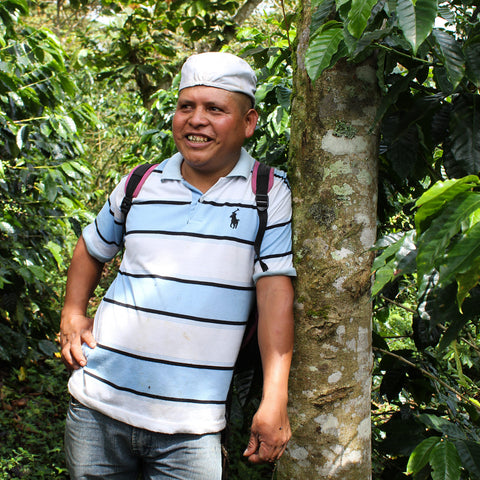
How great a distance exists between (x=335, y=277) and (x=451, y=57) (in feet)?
2.23

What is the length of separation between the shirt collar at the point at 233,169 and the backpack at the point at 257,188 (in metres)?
0.03

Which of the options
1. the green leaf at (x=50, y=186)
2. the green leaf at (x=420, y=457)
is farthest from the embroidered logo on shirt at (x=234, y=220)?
the green leaf at (x=50, y=186)

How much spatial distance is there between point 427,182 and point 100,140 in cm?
672

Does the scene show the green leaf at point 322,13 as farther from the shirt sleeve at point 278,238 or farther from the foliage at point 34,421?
the foliage at point 34,421

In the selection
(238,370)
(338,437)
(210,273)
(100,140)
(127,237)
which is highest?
(100,140)

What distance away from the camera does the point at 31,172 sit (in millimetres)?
3287

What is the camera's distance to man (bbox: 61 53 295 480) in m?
1.53

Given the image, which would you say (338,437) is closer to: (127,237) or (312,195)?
(312,195)

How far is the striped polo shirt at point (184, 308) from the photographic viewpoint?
1541mm

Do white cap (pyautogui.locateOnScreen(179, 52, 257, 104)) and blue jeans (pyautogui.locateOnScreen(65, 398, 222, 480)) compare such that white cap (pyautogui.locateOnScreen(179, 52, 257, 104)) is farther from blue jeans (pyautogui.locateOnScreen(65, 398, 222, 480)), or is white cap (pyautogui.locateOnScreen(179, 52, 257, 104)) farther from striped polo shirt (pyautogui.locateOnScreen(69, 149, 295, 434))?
blue jeans (pyautogui.locateOnScreen(65, 398, 222, 480))

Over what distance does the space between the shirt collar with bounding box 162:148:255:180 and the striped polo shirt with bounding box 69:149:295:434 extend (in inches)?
0.6

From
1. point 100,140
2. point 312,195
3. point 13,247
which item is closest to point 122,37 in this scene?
point 100,140

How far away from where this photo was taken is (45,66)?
3117 mm

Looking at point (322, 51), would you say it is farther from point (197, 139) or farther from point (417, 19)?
point (197, 139)
